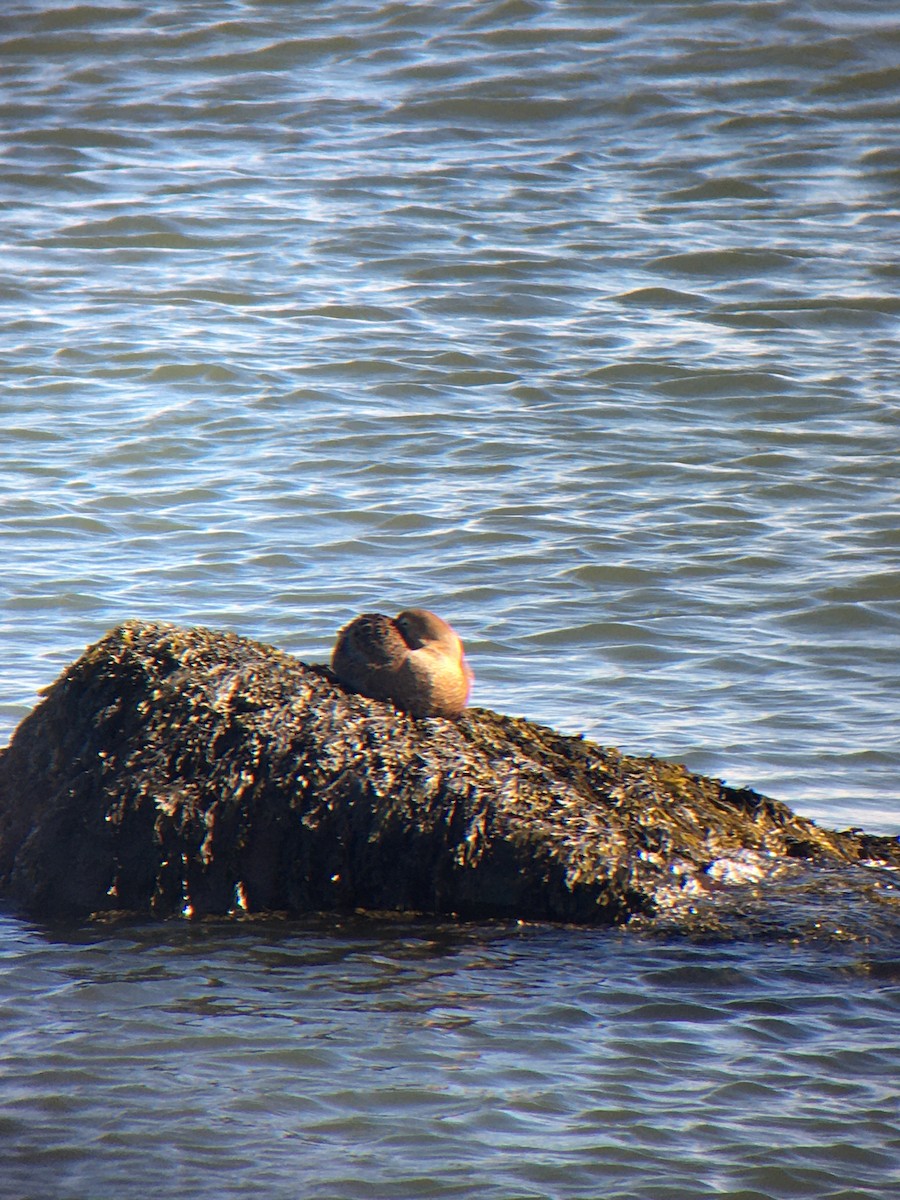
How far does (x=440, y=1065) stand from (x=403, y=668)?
1.72m

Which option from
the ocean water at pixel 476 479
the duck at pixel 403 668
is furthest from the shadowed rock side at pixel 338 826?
the ocean water at pixel 476 479

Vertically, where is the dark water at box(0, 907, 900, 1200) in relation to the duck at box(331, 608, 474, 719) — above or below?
below

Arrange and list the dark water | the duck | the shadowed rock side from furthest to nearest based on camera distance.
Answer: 1. the duck
2. the shadowed rock side
3. the dark water

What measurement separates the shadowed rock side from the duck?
93mm

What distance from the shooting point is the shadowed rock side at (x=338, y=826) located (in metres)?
5.47

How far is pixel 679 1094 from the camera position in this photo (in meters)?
4.47

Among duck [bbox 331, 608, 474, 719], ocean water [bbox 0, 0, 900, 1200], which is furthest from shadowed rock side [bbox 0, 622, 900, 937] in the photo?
ocean water [bbox 0, 0, 900, 1200]

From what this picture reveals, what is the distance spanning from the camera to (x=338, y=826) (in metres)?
5.50

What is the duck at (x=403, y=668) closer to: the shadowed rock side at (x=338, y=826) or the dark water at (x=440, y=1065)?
the shadowed rock side at (x=338, y=826)

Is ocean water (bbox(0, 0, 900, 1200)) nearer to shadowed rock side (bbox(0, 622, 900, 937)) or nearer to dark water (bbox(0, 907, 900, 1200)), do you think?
dark water (bbox(0, 907, 900, 1200))

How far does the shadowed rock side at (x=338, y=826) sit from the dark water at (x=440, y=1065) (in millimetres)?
173

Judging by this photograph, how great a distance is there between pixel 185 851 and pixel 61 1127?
54.7 inches

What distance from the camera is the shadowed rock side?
5469mm

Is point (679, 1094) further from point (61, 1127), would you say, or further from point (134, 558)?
point (134, 558)
